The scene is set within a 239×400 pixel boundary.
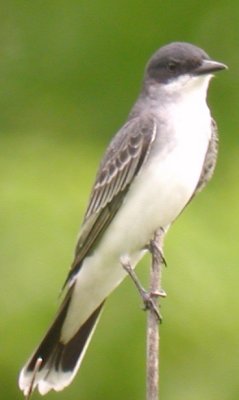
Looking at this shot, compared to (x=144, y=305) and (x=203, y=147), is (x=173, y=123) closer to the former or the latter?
(x=203, y=147)

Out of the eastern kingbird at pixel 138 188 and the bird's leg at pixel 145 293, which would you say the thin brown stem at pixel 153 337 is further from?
the eastern kingbird at pixel 138 188

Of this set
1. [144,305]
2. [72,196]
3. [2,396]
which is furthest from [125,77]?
[144,305]

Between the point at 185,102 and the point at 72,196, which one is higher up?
the point at 185,102

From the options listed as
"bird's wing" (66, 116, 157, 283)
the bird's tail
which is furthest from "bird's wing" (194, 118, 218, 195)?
the bird's tail

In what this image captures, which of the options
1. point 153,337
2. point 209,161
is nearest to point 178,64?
point 209,161

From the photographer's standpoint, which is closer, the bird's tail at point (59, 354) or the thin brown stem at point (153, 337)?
the thin brown stem at point (153, 337)

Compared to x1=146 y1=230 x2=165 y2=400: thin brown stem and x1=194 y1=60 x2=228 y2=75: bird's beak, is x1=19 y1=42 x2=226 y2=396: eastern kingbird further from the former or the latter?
x1=146 y1=230 x2=165 y2=400: thin brown stem

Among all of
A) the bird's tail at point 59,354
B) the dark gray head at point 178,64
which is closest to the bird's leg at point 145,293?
the bird's tail at point 59,354
